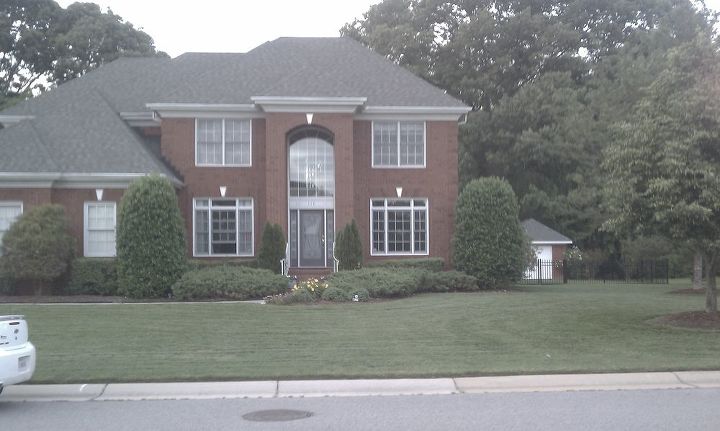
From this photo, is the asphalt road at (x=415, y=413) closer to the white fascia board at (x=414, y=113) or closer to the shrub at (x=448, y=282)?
the shrub at (x=448, y=282)

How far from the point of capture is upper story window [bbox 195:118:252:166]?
92.1 ft

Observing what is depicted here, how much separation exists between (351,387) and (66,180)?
54.5 feet

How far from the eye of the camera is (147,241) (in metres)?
23.3

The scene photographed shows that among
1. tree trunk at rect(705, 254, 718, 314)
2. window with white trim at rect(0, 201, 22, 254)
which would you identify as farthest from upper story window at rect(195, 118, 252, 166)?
tree trunk at rect(705, 254, 718, 314)

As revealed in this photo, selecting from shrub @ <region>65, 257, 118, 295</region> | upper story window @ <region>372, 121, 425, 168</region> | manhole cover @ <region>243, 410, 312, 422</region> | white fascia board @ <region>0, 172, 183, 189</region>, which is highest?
upper story window @ <region>372, 121, 425, 168</region>

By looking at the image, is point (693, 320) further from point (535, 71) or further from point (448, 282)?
point (535, 71)

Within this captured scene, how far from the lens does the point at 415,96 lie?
28.5 m

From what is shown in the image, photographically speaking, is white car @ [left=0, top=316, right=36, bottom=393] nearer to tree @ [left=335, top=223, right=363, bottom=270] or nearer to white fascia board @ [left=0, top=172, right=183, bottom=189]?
white fascia board @ [left=0, top=172, right=183, bottom=189]

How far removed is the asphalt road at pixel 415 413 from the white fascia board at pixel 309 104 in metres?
16.6

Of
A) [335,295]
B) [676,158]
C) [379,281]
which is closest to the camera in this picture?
[676,158]

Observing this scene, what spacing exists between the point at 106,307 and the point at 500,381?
39.5 feet

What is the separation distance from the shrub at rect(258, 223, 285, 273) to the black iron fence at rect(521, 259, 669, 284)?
1187cm

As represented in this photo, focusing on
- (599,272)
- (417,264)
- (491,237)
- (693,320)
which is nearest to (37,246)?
(417,264)

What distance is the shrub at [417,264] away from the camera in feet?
87.8
